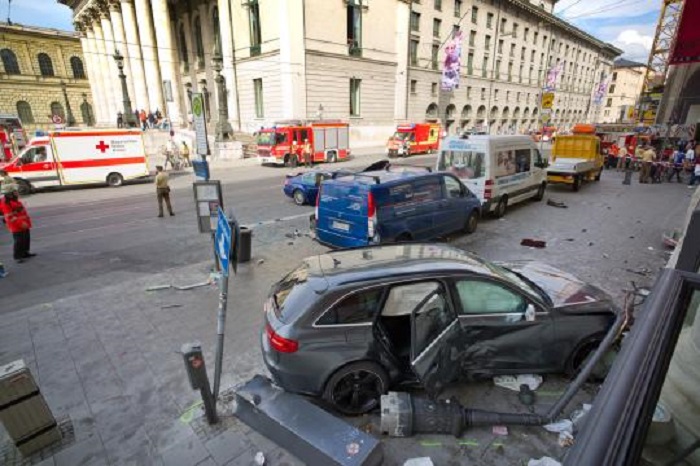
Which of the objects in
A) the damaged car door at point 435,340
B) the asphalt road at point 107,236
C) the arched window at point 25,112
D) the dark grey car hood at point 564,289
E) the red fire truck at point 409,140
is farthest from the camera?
the arched window at point 25,112

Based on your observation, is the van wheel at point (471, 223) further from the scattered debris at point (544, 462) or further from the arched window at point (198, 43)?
the arched window at point (198, 43)

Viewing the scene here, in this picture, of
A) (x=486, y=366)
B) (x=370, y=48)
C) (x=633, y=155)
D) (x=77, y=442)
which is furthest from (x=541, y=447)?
(x=370, y=48)

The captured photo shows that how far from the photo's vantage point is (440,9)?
43594 mm

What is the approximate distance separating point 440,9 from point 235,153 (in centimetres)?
3242

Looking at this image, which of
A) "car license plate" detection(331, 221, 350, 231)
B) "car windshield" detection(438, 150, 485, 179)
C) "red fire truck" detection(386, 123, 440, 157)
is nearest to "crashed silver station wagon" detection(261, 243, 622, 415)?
"car license plate" detection(331, 221, 350, 231)

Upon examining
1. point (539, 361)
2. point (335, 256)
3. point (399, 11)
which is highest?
point (399, 11)

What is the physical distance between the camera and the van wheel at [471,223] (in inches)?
386

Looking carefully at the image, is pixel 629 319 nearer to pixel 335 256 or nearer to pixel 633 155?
pixel 335 256

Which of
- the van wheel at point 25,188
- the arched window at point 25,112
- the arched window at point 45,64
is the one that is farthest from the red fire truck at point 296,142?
the arched window at point 45,64

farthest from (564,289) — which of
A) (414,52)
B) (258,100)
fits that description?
(414,52)

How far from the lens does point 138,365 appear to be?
4.71 meters

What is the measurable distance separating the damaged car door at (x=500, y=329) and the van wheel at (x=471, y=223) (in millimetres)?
5851

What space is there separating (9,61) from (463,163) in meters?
75.6

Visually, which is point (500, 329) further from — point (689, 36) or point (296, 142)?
point (296, 142)
